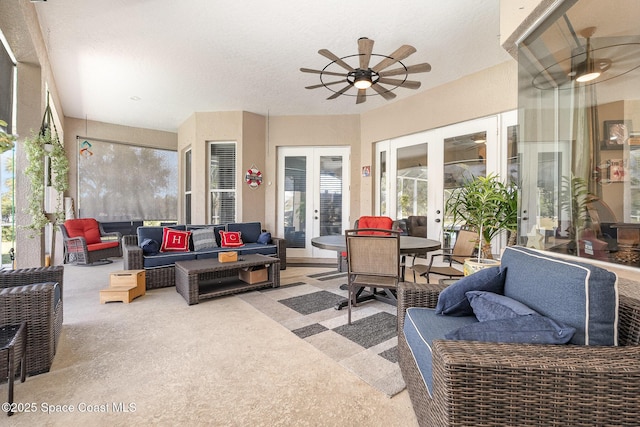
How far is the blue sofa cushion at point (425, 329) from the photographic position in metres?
1.27

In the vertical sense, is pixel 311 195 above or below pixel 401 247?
above

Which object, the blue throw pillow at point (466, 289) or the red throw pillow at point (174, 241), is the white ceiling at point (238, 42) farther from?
the blue throw pillow at point (466, 289)

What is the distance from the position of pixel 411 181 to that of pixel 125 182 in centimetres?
641

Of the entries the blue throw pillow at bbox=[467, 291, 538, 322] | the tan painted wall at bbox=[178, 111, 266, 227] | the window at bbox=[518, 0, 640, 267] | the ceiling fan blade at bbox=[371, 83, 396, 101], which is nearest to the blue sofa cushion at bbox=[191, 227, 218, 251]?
the tan painted wall at bbox=[178, 111, 266, 227]

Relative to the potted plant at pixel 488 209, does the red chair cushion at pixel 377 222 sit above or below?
below

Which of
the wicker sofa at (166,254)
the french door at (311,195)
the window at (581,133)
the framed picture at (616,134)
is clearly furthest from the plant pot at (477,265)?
the french door at (311,195)

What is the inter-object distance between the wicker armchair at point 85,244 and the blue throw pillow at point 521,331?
19.7 feet

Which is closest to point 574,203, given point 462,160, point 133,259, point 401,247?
point 401,247

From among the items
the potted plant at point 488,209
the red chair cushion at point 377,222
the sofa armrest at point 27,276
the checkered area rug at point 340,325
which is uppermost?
the potted plant at point 488,209

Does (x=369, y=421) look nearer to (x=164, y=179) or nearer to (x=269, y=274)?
(x=269, y=274)

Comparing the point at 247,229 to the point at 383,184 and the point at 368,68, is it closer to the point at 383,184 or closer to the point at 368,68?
the point at 383,184

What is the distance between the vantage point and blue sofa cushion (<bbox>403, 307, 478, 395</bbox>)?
127cm

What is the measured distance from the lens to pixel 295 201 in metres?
6.11

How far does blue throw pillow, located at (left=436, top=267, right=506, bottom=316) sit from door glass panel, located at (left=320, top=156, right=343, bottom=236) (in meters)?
4.41
